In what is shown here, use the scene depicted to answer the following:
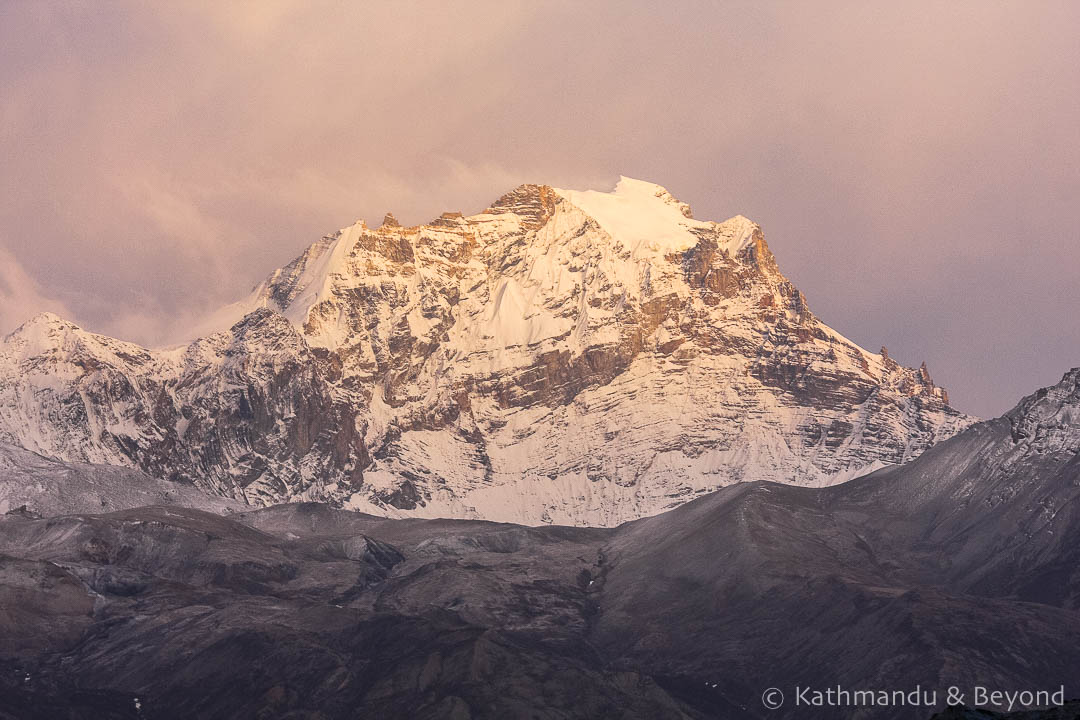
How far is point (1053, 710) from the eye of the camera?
10838 cm

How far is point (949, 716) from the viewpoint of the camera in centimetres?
10425

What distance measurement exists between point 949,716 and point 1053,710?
8190 mm
